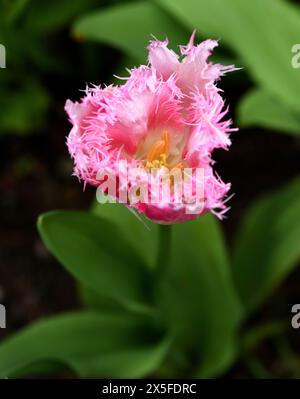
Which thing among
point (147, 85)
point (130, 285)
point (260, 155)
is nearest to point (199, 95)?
point (147, 85)

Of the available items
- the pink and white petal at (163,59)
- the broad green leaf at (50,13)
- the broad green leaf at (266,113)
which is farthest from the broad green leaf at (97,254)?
the broad green leaf at (50,13)

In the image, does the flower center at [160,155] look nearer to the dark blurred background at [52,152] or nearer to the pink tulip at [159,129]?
the pink tulip at [159,129]

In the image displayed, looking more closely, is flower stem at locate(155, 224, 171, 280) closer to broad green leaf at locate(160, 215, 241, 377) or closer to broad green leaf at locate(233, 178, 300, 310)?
Result: broad green leaf at locate(160, 215, 241, 377)

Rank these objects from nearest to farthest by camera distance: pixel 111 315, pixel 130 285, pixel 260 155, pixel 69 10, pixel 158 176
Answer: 1. pixel 158 176
2. pixel 130 285
3. pixel 111 315
4. pixel 69 10
5. pixel 260 155

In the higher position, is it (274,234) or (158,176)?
(274,234)

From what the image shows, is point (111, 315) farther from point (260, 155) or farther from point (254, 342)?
point (260, 155)

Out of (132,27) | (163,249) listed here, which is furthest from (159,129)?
(132,27)
